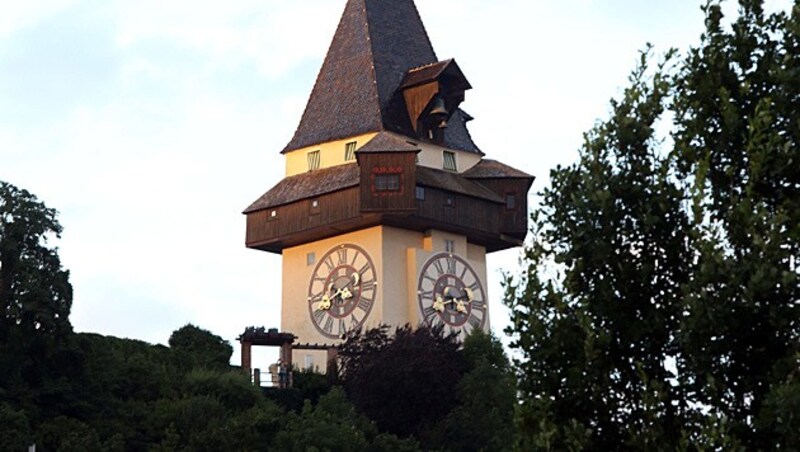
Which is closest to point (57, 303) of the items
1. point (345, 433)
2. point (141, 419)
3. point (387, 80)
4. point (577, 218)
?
point (141, 419)

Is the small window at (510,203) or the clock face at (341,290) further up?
the small window at (510,203)

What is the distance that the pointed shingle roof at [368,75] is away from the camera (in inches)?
2387

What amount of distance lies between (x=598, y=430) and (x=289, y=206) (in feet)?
145

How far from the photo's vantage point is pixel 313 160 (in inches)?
2415

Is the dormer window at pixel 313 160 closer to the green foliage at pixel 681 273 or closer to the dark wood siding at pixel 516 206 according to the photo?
the dark wood siding at pixel 516 206

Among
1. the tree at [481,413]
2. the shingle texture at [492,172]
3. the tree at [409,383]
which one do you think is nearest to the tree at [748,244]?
the tree at [481,413]

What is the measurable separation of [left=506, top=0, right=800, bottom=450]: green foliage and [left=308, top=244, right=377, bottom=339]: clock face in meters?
41.0

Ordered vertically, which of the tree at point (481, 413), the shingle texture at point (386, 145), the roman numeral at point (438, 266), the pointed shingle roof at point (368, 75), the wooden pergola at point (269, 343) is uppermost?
the pointed shingle roof at point (368, 75)

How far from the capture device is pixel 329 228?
192 feet

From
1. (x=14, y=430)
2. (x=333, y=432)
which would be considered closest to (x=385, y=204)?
(x=333, y=432)

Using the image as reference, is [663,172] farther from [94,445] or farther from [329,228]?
[329,228]

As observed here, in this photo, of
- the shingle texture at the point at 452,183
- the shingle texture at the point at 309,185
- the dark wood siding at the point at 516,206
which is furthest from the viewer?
the dark wood siding at the point at 516,206

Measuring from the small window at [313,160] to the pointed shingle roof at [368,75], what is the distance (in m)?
0.41

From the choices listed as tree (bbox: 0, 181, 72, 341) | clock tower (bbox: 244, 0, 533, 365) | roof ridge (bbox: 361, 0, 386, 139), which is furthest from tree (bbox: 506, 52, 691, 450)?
roof ridge (bbox: 361, 0, 386, 139)
